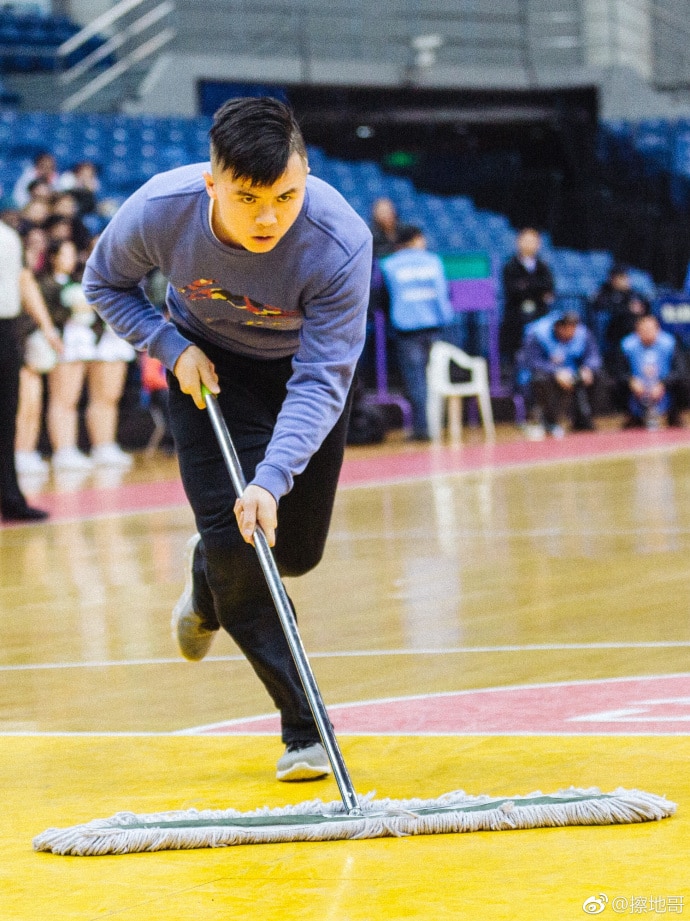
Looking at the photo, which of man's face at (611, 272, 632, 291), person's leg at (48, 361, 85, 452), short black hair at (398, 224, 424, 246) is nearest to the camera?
person's leg at (48, 361, 85, 452)

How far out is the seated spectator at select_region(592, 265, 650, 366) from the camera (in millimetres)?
14414

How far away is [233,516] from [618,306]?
39.8 feet

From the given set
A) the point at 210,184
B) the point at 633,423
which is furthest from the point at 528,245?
the point at 210,184

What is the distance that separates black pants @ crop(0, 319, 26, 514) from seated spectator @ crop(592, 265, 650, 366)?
807 centimetres

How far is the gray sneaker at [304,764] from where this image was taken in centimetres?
288

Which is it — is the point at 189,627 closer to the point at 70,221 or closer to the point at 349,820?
the point at 349,820

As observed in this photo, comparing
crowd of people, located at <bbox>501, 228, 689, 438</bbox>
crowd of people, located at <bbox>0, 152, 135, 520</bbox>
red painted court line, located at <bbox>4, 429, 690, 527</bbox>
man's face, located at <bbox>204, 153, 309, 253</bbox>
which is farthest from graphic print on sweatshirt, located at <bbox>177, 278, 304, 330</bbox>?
crowd of people, located at <bbox>501, 228, 689, 438</bbox>

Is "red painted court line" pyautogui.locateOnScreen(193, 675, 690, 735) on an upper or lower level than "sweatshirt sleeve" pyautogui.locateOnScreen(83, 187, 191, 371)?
lower

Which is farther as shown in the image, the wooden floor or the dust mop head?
the dust mop head

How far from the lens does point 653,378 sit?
13430 mm

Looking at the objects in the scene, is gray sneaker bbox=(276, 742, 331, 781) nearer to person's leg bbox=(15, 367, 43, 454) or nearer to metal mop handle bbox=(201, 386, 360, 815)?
metal mop handle bbox=(201, 386, 360, 815)

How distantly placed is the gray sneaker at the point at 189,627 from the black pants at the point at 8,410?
412 centimetres

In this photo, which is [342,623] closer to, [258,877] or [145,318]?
[145,318]

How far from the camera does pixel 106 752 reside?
313cm
